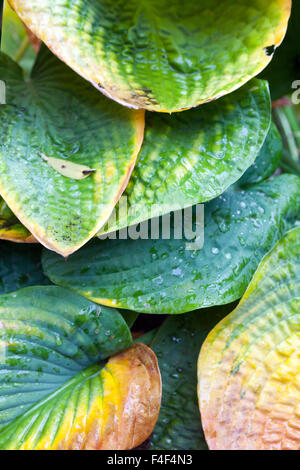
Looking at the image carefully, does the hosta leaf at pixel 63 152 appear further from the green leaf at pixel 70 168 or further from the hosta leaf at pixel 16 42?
the hosta leaf at pixel 16 42

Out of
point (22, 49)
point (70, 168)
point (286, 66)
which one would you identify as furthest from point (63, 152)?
point (286, 66)

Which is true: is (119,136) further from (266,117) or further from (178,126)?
(266,117)

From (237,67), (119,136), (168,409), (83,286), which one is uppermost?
(237,67)

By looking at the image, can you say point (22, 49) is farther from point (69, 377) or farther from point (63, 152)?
point (69, 377)

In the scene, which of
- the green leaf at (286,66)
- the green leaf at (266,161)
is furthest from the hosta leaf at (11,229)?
the green leaf at (286,66)

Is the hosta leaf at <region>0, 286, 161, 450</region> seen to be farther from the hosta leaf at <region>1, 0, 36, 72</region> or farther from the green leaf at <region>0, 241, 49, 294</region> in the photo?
the hosta leaf at <region>1, 0, 36, 72</region>

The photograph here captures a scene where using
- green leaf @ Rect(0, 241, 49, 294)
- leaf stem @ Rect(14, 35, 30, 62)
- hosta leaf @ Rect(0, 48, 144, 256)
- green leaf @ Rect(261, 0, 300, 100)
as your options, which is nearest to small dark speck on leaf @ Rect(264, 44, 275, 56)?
hosta leaf @ Rect(0, 48, 144, 256)

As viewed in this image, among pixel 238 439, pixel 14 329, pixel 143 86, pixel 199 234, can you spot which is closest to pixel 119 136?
pixel 143 86
